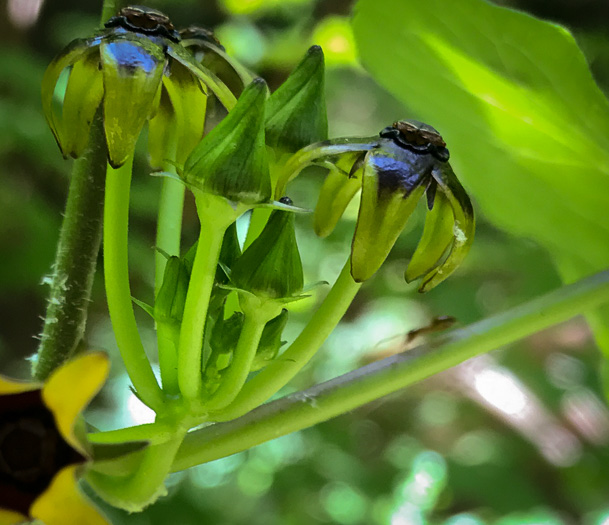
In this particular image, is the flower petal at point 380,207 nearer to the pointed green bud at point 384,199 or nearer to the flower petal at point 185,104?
the pointed green bud at point 384,199

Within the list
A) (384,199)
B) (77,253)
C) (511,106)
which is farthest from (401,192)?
(511,106)

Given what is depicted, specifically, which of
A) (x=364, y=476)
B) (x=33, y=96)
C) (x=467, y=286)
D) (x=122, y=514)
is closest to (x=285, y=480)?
Result: (x=364, y=476)

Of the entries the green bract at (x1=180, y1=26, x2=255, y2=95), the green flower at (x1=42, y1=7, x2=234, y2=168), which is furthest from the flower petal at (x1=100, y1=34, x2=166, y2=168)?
the green bract at (x1=180, y1=26, x2=255, y2=95)

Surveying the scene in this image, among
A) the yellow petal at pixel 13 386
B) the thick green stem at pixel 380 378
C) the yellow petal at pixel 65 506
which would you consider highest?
the yellow petal at pixel 13 386

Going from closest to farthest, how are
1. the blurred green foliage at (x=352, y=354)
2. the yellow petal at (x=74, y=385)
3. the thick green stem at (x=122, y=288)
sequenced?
the yellow petal at (x=74, y=385), the thick green stem at (x=122, y=288), the blurred green foliage at (x=352, y=354)

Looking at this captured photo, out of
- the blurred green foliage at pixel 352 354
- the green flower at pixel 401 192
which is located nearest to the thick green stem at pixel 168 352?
the green flower at pixel 401 192

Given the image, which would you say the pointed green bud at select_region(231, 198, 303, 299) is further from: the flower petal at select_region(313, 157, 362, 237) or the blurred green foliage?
the blurred green foliage
